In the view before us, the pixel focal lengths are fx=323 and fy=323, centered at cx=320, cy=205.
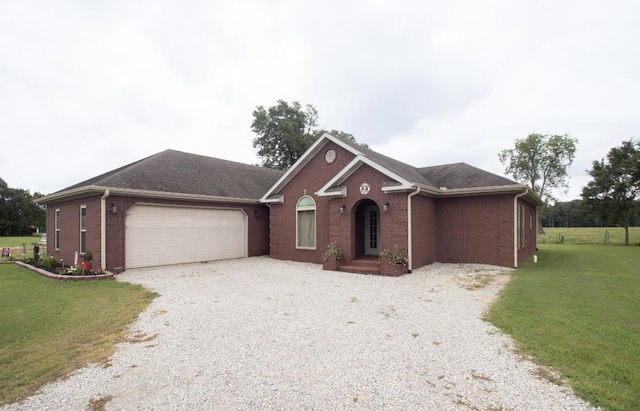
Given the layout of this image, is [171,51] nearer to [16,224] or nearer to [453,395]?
[453,395]

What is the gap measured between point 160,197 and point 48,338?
8.16 m

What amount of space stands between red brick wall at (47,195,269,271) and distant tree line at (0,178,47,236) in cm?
5062

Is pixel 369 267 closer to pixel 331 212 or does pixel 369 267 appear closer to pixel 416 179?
pixel 331 212

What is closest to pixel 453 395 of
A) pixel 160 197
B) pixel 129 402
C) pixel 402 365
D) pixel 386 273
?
pixel 402 365

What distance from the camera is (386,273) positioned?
10773 mm

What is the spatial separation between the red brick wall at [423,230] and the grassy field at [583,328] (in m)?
3.14

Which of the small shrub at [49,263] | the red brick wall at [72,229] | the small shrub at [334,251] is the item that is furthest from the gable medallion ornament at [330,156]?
the small shrub at [49,263]

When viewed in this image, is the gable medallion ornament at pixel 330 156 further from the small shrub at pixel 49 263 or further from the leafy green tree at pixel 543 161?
the leafy green tree at pixel 543 161

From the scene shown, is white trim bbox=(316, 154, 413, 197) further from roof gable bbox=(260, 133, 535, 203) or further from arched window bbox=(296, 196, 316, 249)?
arched window bbox=(296, 196, 316, 249)

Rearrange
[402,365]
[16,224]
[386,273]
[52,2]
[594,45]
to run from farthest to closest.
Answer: [16,224] < [594,45] < [386,273] < [52,2] < [402,365]

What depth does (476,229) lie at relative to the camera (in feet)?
41.5

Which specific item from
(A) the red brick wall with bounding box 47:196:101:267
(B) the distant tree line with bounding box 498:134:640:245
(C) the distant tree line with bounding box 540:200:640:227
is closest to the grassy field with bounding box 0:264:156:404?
(A) the red brick wall with bounding box 47:196:101:267

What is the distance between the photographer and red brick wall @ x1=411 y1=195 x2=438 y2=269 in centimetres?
1154

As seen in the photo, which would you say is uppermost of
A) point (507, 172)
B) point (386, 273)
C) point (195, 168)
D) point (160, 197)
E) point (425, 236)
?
point (507, 172)
